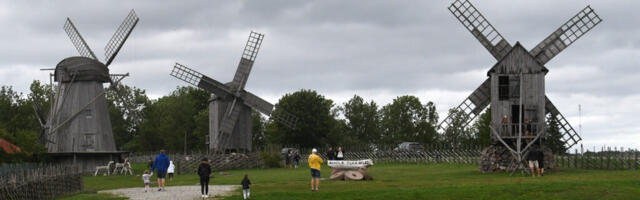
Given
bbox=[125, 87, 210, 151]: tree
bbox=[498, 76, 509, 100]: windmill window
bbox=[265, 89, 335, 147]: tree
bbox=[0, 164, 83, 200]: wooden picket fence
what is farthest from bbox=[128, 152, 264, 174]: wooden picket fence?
bbox=[125, 87, 210, 151]: tree

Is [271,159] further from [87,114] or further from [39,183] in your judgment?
[39,183]

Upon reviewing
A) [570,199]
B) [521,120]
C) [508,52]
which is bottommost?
[570,199]

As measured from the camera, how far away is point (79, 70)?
62188mm

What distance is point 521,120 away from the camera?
4066 cm

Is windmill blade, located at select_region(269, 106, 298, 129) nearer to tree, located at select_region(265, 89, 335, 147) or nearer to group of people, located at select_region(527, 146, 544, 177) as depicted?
tree, located at select_region(265, 89, 335, 147)

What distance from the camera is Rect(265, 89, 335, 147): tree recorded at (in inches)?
3703

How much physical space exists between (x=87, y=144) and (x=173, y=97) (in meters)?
55.2

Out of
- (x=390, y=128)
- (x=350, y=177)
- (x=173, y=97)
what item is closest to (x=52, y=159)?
(x=350, y=177)

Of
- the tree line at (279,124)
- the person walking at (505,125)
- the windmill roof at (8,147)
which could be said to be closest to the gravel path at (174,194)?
the person walking at (505,125)

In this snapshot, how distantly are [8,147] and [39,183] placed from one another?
23878mm

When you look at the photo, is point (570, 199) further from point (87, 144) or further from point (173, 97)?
point (173, 97)

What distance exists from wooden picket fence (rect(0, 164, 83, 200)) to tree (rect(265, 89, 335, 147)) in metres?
57.1

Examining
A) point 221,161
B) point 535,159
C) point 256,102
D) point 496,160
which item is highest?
point 256,102

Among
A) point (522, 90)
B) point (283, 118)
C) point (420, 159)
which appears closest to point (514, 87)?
point (522, 90)
